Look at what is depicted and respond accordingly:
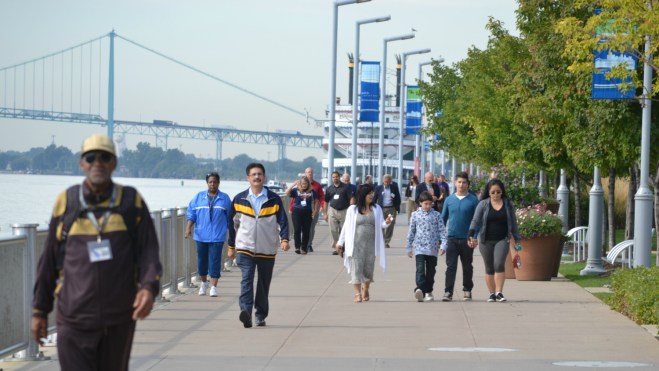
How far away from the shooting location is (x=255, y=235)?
13.0 metres

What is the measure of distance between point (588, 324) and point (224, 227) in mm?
5113

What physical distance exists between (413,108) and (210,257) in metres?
41.2

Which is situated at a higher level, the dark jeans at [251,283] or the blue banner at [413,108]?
the blue banner at [413,108]

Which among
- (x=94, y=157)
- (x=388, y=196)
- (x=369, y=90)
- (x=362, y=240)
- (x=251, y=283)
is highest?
(x=369, y=90)

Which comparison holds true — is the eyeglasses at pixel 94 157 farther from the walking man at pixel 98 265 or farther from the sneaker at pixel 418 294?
the sneaker at pixel 418 294

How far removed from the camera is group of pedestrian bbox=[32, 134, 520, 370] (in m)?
6.04

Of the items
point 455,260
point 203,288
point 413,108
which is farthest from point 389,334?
point 413,108

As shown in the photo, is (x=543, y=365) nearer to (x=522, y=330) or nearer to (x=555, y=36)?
(x=522, y=330)

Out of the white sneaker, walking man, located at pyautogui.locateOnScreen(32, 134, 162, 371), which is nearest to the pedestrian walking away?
the white sneaker

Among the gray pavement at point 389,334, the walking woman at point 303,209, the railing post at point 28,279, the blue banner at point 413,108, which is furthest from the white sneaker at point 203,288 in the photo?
the blue banner at point 413,108

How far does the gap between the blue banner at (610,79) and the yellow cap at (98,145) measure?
1091cm

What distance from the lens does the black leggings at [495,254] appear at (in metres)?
16.1

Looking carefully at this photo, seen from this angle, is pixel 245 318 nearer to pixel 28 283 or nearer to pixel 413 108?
pixel 28 283

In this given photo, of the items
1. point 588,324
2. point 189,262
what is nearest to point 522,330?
point 588,324
